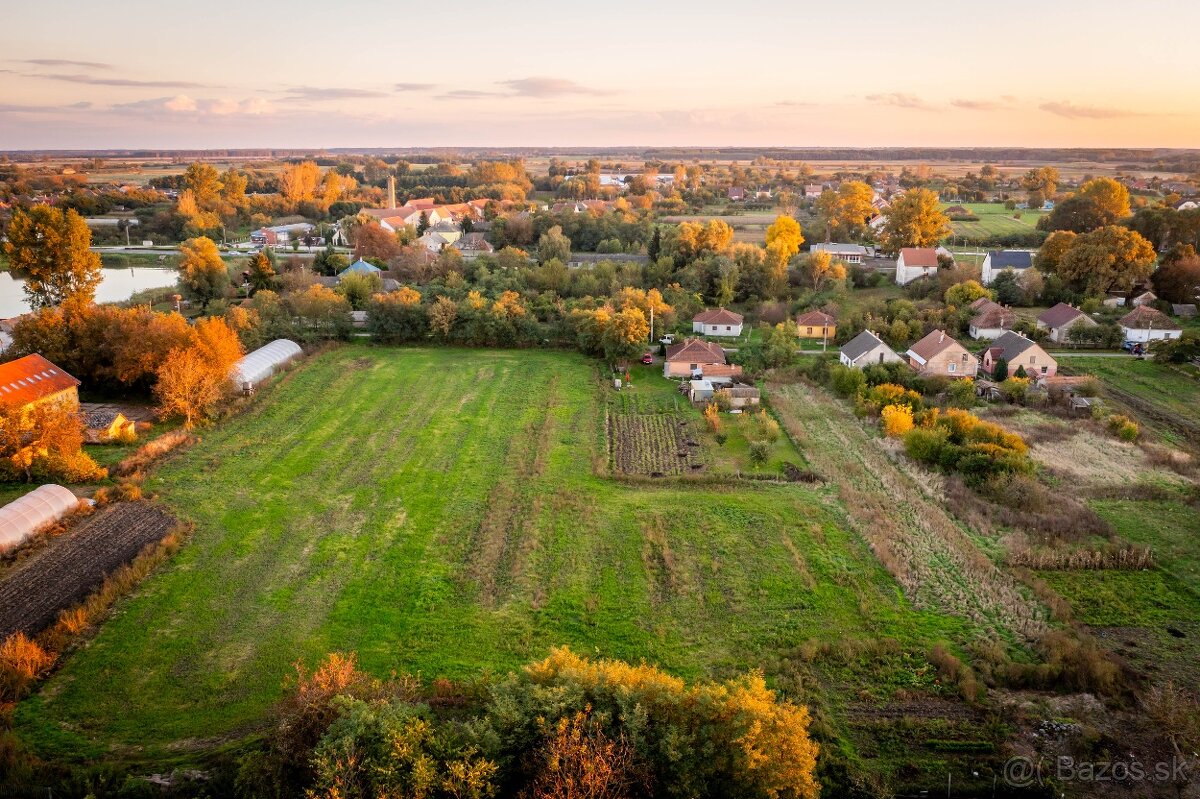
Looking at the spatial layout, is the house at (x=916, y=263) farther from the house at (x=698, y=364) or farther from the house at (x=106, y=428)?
the house at (x=106, y=428)

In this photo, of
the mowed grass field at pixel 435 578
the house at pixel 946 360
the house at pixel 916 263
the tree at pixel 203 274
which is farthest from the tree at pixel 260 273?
the house at pixel 916 263

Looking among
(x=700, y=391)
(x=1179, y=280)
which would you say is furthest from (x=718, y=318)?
(x=1179, y=280)

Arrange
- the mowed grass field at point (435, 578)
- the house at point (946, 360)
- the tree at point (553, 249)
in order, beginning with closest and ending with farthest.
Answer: the mowed grass field at point (435, 578) < the house at point (946, 360) < the tree at point (553, 249)

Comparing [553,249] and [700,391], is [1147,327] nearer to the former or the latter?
[700,391]

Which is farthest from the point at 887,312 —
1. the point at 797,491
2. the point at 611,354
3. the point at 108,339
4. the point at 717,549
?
the point at 108,339

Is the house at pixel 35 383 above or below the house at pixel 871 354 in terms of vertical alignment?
below

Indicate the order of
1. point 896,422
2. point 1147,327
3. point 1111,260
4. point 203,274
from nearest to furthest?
point 896,422, point 1147,327, point 1111,260, point 203,274
